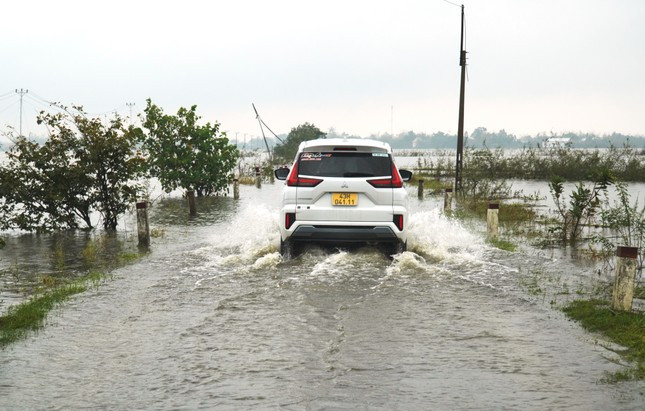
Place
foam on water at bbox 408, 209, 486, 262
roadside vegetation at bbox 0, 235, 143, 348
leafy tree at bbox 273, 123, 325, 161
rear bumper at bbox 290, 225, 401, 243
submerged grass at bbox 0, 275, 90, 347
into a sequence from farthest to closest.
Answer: leafy tree at bbox 273, 123, 325, 161
foam on water at bbox 408, 209, 486, 262
rear bumper at bbox 290, 225, 401, 243
roadside vegetation at bbox 0, 235, 143, 348
submerged grass at bbox 0, 275, 90, 347

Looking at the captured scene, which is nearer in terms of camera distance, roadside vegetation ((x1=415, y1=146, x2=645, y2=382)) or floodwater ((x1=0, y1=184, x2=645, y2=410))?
floodwater ((x1=0, y1=184, x2=645, y2=410))

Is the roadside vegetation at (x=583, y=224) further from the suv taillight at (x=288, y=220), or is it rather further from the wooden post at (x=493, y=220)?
the suv taillight at (x=288, y=220)

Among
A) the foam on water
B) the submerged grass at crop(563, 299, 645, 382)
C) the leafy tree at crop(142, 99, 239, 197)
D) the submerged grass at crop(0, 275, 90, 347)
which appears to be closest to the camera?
the submerged grass at crop(563, 299, 645, 382)

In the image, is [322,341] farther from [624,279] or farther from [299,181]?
[299,181]

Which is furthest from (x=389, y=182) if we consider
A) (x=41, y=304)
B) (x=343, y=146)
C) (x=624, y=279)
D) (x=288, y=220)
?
(x=41, y=304)

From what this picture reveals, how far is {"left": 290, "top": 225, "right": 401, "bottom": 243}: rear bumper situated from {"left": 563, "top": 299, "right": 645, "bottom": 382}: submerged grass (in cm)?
319

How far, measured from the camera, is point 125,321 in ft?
27.2

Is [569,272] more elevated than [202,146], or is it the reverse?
[202,146]

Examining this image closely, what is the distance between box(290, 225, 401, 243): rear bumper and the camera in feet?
36.1

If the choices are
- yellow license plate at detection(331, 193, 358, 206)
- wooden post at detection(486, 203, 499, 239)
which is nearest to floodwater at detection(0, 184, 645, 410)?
yellow license plate at detection(331, 193, 358, 206)

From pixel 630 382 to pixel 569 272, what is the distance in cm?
602

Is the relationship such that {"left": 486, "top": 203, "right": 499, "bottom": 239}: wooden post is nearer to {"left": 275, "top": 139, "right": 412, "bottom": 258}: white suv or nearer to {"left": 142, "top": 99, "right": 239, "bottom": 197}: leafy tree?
{"left": 275, "top": 139, "right": 412, "bottom": 258}: white suv

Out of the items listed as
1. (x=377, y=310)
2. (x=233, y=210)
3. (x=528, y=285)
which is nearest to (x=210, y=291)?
(x=377, y=310)

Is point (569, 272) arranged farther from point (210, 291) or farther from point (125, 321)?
point (125, 321)
